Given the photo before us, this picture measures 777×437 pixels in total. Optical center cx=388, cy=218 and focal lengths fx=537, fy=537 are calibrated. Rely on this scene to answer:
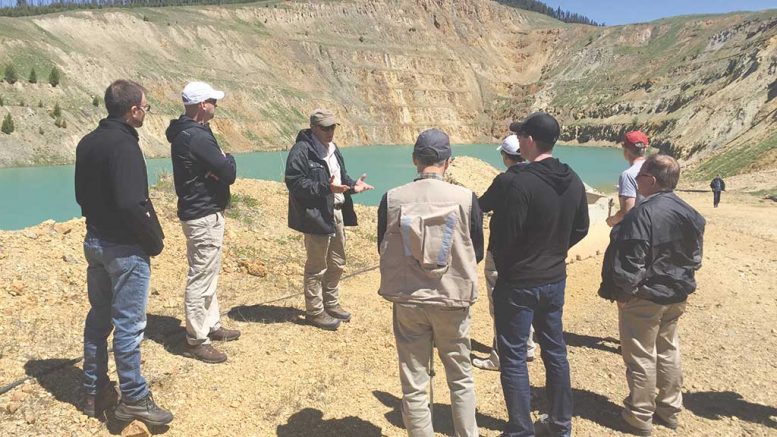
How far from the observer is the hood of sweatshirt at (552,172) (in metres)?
3.51

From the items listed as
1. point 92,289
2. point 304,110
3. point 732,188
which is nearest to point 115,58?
point 304,110

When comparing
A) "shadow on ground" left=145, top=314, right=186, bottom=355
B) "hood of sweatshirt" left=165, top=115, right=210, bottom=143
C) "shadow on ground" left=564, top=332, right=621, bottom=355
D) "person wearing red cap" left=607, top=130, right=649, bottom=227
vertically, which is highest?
"hood of sweatshirt" left=165, top=115, right=210, bottom=143

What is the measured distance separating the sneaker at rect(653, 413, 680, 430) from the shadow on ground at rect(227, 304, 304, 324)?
354cm

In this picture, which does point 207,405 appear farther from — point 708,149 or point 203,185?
point 708,149

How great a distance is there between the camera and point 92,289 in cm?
379

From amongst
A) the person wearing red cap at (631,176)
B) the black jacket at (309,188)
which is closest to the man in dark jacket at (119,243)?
the black jacket at (309,188)

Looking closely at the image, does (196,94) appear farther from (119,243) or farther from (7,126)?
(7,126)

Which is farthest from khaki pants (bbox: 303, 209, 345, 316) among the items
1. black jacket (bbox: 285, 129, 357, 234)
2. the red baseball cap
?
the red baseball cap

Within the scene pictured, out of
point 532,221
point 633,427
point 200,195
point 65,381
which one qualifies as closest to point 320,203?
point 200,195

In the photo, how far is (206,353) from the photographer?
4750 millimetres

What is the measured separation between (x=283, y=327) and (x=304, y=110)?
5229 centimetres

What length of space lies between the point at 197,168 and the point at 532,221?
9.08 ft

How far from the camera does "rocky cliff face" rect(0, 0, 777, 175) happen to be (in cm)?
3669

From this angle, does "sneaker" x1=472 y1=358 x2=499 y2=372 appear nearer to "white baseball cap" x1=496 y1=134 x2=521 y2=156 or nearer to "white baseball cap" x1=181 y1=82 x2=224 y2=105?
"white baseball cap" x1=496 y1=134 x2=521 y2=156
